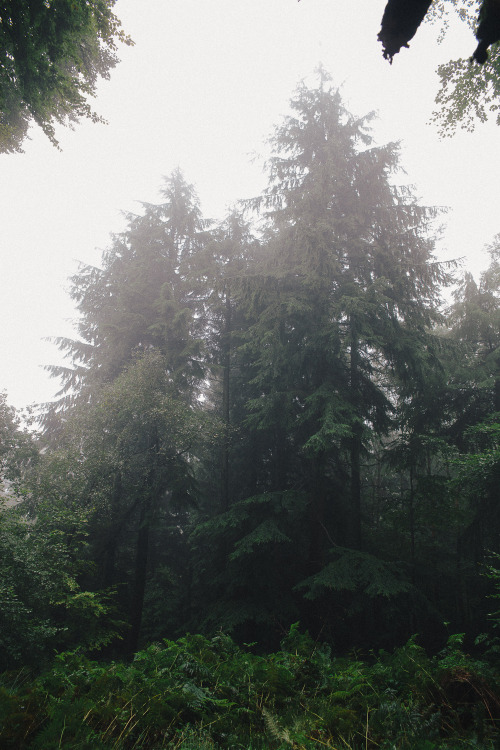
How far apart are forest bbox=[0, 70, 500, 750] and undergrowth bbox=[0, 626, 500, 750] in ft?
2.91

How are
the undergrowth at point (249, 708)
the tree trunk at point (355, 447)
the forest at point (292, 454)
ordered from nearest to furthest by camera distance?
the undergrowth at point (249, 708) < the forest at point (292, 454) < the tree trunk at point (355, 447)

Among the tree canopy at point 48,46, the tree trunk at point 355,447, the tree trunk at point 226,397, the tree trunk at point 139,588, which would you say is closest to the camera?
the tree canopy at point 48,46

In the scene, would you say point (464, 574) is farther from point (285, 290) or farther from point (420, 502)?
point (285, 290)

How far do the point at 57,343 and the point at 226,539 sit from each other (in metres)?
12.0

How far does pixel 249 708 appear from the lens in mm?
3633


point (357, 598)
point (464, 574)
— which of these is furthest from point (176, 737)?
point (464, 574)

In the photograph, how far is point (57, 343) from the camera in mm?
17469

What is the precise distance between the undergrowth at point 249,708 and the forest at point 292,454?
→ 888 millimetres

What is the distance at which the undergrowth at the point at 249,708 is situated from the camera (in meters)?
2.66

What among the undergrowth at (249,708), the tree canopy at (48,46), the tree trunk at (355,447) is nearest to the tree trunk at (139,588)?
the tree trunk at (355,447)

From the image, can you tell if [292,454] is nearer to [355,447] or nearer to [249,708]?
[355,447]

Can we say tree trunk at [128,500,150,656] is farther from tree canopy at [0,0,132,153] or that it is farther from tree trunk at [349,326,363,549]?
tree canopy at [0,0,132,153]

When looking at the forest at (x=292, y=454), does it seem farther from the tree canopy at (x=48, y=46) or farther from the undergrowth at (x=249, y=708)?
the tree canopy at (x=48, y=46)

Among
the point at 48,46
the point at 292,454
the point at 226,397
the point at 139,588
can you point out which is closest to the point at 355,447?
the point at 292,454
